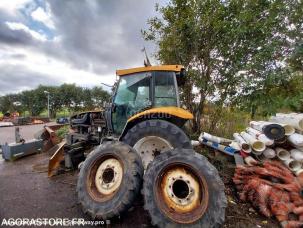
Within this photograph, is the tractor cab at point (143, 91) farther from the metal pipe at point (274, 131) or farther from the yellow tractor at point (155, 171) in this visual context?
the metal pipe at point (274, 131)

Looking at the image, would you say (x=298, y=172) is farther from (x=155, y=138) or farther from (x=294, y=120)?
(x=155, y=138)

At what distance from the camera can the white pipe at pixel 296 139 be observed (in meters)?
3.43

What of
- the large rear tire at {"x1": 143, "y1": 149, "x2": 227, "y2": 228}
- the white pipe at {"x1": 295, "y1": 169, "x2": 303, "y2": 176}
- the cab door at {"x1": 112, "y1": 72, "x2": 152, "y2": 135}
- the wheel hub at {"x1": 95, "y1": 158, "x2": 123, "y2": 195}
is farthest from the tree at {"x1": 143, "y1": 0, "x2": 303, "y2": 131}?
the wheel hub at {"x1": 95, "y1": 158, "x2": 123, "y2": 195}

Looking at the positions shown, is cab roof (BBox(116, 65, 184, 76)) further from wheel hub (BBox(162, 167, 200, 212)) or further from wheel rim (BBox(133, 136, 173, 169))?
wheel hub (BBox(162, 167, 200, 212))

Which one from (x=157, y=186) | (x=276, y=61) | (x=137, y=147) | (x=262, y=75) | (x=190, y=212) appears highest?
(x=276, y=61)

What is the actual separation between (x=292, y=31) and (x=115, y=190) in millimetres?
6648

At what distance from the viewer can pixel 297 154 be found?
345cm

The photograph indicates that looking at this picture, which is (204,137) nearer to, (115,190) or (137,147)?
(137,147)

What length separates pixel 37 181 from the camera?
4207 mm

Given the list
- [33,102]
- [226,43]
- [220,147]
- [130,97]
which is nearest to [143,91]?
[130,97]

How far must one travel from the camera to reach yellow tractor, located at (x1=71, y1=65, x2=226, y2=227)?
8.00 feet

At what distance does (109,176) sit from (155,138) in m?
1.01

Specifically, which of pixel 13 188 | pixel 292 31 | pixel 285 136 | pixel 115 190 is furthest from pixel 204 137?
pixel 13 188

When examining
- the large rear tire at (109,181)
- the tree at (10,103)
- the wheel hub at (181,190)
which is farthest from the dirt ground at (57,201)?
the tree at (10,103)
